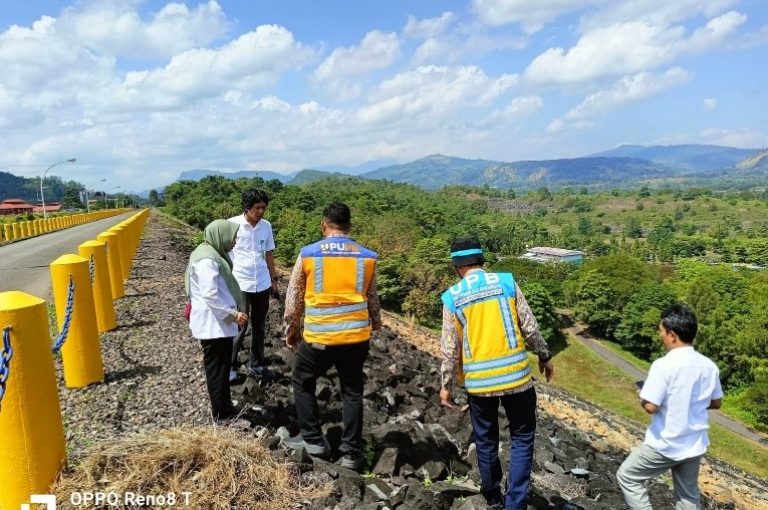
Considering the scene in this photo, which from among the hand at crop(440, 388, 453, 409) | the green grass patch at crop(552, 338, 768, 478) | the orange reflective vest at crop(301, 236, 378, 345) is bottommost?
the green grass patch at crop(552, 338, 768, 478)

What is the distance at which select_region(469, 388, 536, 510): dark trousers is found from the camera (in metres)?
3.74

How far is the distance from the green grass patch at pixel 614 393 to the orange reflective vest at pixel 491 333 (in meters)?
24.5

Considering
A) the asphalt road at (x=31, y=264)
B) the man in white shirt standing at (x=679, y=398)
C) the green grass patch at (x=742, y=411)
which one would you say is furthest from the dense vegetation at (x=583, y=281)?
the man in white shirt standing at (x=679, y=398)

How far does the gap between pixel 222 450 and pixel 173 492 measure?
1.36 ft

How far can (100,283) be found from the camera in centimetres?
727

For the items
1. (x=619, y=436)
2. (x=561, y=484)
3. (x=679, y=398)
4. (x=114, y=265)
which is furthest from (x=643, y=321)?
(x=679, y=398)

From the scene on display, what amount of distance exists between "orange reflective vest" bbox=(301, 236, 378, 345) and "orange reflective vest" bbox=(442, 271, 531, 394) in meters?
0.80

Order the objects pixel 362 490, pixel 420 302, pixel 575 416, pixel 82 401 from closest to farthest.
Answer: pixel 362 490 < pixel 82 401 < pixel 575 416 < pixel 420 302

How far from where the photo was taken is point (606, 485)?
19.1ft

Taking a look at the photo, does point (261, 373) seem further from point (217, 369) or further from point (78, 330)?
point (78, 330)

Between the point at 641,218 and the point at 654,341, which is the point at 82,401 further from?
the point at 641,218

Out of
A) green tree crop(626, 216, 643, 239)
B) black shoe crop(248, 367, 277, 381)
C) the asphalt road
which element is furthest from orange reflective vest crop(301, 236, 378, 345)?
green tree crop(626, 216, 643, 239)

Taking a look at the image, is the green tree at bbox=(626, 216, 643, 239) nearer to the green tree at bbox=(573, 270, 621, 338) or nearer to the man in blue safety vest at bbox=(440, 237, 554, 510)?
the green tree at bbox=(573, 270, 621, 338)

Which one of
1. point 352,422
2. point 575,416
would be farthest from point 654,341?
point 352,422
